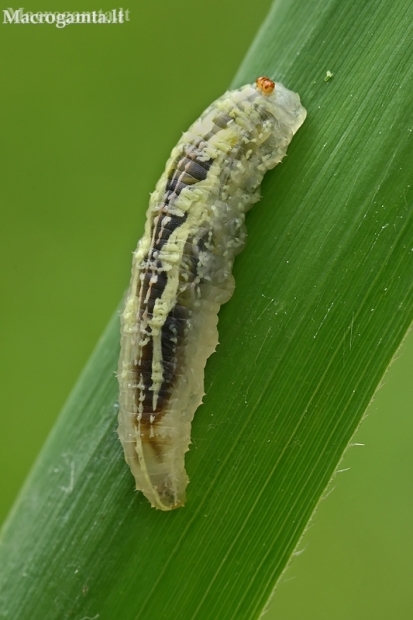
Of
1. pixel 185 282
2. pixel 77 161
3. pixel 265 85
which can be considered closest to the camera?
pixel 265 85

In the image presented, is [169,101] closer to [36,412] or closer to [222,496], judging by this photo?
[36,412]

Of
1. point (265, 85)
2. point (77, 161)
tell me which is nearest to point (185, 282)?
point (265, 85)

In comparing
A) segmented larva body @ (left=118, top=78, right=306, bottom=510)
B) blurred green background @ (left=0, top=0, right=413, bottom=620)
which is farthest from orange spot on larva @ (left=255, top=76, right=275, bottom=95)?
blurred green background @ (left=0, top=0, right=413, bottom=620)

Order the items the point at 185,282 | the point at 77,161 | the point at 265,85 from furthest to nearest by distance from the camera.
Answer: the point at 77,161 < the point at 185,282 < the point at 265,85

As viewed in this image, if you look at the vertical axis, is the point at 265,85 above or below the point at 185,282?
above

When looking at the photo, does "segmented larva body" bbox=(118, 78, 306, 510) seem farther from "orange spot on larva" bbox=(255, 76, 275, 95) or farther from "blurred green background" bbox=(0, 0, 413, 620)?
"blurred green background" bbox=(0, 0, 413, 620)

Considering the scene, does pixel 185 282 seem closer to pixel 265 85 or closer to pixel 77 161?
pixel 265 85

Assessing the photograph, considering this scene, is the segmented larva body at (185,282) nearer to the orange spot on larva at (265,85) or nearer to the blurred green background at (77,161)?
the orange spot on larva at (265,85)
